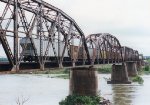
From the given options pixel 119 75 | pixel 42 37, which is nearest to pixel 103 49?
pixel 119 75

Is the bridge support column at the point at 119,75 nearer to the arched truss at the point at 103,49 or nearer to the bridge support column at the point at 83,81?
the arched truss at the point at 103,49

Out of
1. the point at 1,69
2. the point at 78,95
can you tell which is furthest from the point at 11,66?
the point at 78,95

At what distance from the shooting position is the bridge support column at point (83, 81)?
169ft

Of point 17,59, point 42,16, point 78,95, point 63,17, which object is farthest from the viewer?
point 78,95

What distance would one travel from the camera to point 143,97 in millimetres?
74500

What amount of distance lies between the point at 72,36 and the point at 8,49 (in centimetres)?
2089

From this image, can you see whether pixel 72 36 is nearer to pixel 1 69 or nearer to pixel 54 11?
pixel 54 11

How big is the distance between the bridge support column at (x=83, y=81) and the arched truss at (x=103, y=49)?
7.41 m

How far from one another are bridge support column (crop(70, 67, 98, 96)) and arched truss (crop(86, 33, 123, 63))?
741 cm

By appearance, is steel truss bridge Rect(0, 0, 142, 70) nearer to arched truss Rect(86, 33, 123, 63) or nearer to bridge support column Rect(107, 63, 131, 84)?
arched truss Rect(86, 33, 123, 63)

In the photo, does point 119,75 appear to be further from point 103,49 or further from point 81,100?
point 81,100

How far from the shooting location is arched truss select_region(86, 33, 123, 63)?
67.9 meters

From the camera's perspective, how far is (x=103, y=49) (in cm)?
8375

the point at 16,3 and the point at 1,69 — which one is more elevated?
the point at 16,3
